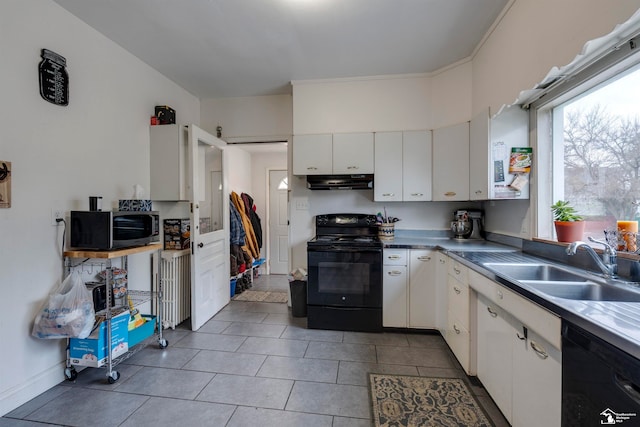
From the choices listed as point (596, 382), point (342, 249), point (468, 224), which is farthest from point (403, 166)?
point (596, 382)

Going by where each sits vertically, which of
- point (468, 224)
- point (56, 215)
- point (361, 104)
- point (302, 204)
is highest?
point (361, 104)

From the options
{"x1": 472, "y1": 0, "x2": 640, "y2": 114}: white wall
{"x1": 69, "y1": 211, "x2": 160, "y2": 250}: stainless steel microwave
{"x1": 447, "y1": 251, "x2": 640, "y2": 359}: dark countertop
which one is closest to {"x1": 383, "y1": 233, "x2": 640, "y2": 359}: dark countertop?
{"x1": 447, "y1": 251, "x2": 640, "y2": 359}: dark countertop

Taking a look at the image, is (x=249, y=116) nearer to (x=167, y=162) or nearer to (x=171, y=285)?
(x=167, y=162)

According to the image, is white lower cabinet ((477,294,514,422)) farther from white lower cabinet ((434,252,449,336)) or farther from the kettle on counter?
the kettle on counter

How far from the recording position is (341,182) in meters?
3.04

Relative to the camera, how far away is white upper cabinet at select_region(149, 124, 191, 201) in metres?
2.78

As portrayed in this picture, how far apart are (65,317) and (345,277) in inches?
81.8

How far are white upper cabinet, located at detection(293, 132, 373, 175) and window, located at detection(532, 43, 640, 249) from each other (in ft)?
4.70

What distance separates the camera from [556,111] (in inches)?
80.8

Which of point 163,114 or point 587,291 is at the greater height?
point 163,114

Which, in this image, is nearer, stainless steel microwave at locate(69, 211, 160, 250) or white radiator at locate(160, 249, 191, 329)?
stainless steel microwave at locate(69, 211, 160, 250)

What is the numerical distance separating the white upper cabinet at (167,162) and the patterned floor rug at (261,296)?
165cm

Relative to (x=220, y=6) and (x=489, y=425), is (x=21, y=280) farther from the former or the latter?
(x=489, y=425)

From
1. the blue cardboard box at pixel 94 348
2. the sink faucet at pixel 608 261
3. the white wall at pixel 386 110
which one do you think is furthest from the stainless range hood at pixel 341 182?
the blue cardboard box at pixel 94 348
